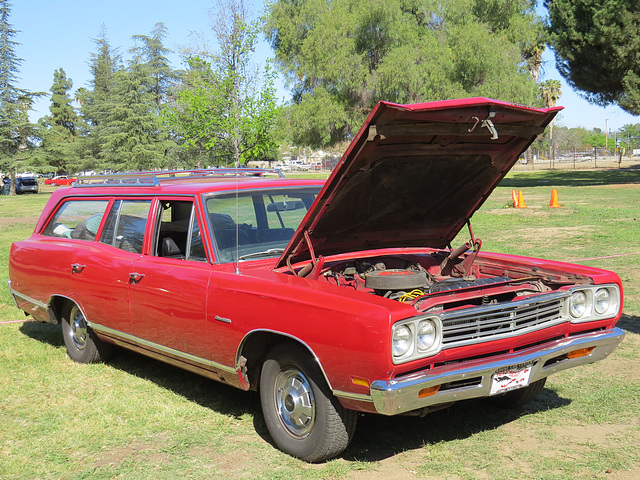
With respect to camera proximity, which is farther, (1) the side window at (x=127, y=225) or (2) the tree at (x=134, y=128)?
(2) the tree at (x=134, y=128)

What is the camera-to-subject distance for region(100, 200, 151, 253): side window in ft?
17.9

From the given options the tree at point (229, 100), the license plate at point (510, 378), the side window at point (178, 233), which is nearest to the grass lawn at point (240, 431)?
the license plate at point (510, 378)

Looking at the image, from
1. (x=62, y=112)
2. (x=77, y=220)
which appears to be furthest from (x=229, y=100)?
(x=62, y=112)

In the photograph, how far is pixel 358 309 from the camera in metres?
3.67

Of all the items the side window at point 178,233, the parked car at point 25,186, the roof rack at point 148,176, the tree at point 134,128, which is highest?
the tree at point 134,128

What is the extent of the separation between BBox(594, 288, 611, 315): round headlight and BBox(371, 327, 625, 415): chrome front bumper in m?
0.15

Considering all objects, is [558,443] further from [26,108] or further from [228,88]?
[26,108]

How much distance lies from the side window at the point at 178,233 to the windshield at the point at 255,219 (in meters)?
0.16

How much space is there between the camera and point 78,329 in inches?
247

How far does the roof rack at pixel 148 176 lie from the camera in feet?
19.6

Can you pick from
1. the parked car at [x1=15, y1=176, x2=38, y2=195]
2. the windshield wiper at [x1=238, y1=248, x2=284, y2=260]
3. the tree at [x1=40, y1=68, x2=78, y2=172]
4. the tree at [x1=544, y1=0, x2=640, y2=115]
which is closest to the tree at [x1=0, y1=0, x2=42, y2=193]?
the parked car at [x1=15, y1=176, x2=38, y2=195]

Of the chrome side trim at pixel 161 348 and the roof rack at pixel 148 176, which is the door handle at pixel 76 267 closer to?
the chrome side trim at pixel 161 348

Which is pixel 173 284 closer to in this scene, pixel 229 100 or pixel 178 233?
pixel 178 233

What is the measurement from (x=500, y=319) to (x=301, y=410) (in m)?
1.30
